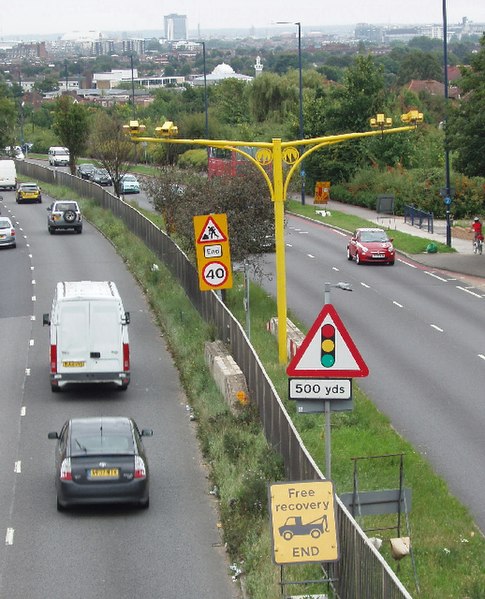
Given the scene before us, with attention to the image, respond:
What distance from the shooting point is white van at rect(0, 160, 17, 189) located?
86.8m

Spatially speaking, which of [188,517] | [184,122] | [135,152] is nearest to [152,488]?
[188,517]

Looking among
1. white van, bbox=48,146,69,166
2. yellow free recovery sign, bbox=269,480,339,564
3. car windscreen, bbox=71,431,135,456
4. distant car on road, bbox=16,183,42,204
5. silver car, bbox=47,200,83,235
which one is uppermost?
yellow free recovery sign, bbox=269,480,339,564

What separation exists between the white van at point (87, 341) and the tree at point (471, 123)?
75.5 feet

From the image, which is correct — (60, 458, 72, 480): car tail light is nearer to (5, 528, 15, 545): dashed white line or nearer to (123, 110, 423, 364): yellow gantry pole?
(5, 528, 15, 545): dashed white line

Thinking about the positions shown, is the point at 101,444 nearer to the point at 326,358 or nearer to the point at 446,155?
the point at 326,358

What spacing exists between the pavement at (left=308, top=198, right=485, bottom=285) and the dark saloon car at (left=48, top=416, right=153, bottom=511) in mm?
27974

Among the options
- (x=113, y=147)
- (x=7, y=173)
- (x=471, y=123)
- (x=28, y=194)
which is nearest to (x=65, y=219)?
(x=113, y=147)

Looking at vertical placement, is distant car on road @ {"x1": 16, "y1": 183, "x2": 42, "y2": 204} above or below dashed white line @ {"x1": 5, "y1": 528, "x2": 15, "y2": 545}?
below

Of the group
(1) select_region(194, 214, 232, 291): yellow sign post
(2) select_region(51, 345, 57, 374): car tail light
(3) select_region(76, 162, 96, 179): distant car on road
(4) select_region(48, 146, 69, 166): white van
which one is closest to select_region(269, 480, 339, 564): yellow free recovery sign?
(1) select_region(194, 214, 232, 291): yellow sign post

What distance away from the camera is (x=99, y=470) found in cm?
1978

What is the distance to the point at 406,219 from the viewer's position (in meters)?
65.6

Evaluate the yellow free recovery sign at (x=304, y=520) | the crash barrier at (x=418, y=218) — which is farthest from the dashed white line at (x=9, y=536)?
the crash barrier at (x=418, y=218)

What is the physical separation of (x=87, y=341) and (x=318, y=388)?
1368cm

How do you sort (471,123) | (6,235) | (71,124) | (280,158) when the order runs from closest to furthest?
(280,158) < (471,123) < (6,235) < (71,124)
